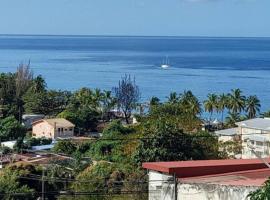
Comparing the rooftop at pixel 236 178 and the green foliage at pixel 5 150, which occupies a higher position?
the green foliage at pixel 5 150

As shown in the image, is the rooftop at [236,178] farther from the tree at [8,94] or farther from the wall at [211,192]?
the tree at [8,94]

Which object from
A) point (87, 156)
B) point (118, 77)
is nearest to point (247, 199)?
point (87, 156)

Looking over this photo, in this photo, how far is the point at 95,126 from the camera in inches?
2115

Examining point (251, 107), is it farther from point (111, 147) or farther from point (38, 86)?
point (38, 86)

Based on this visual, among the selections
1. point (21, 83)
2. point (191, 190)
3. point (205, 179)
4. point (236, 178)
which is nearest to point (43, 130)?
point (21, 83)

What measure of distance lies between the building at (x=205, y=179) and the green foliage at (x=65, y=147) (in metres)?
26.3

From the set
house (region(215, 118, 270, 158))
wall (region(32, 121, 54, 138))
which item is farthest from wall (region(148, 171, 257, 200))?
wall (region(32, 121, 54, 138))

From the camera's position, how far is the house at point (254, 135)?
31920 millimetres

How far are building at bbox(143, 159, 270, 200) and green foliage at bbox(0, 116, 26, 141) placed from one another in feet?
109

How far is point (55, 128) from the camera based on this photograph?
4878 cm

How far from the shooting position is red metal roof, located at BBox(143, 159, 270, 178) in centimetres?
1152

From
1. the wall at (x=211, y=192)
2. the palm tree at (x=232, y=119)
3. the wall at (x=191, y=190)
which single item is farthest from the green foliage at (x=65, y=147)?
the wall at (x=211, y=192)

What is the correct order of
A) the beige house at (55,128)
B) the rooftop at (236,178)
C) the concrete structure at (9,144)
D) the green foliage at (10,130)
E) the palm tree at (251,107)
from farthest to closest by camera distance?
the palm tree at (251,107), the beige house at (55,128), the green foliage at (10,130), the concrete structure at (9,144), the rooftop at (236,178)

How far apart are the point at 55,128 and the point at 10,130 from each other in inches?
186
